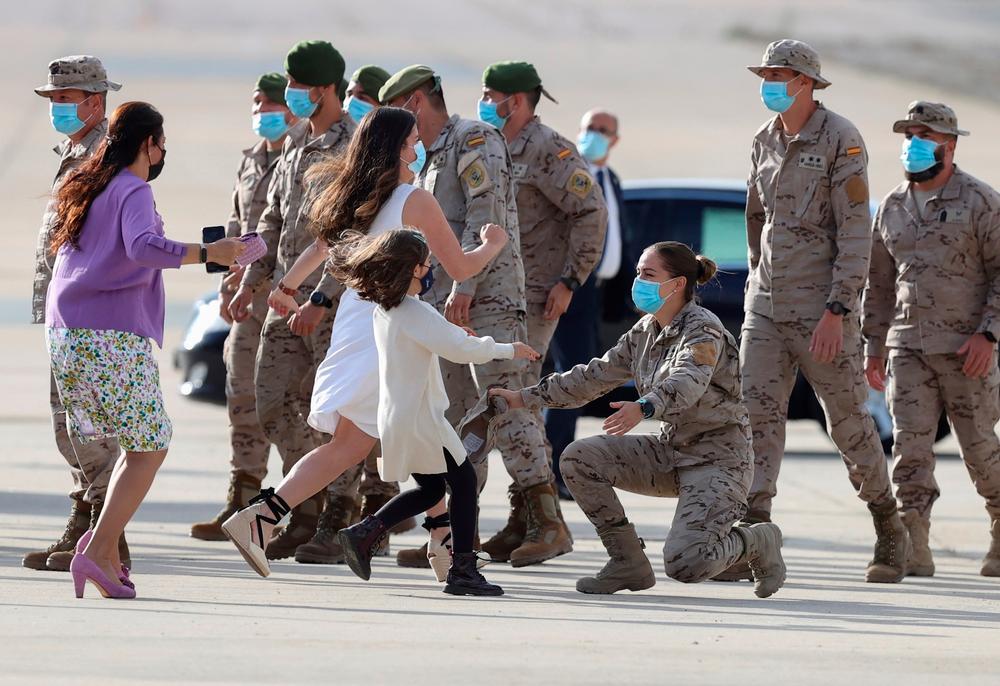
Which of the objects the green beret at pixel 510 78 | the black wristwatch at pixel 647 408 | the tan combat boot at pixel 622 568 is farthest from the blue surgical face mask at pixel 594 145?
the black wristwatch at pixel 647 408

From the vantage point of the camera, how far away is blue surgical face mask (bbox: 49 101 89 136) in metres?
7.98

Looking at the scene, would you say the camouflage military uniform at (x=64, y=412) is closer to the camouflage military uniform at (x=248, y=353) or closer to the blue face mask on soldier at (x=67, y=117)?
the blue face mask on soldier at (x=67, y=117)

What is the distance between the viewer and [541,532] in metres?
8.30

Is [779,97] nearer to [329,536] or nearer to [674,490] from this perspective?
[674,490]

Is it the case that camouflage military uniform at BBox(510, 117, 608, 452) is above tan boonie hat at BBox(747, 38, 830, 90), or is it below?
below

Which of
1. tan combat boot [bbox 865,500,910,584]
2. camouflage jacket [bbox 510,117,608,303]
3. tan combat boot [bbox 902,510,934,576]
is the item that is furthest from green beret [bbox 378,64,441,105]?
tan combat boot [bbox 902,510,934,576]

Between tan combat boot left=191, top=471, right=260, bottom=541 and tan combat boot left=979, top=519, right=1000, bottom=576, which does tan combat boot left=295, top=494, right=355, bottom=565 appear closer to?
tan combat boot left=191, top=471, right=260, bottom=541

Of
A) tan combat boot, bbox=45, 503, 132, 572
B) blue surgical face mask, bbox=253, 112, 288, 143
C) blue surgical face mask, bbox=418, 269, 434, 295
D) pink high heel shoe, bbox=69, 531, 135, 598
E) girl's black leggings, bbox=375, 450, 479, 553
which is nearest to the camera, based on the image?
pink high heel shoe, bbox=69, 531, 135, 598

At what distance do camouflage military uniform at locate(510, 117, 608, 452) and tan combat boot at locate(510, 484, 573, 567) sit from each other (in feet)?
2.21

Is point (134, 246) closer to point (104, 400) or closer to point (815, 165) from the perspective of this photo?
point (104, 400)

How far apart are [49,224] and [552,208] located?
235cm

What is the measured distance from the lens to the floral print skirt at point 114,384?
273 inches

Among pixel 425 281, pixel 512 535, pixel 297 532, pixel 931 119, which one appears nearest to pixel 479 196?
pixel 425 281

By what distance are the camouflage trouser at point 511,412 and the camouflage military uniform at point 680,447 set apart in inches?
30.6
